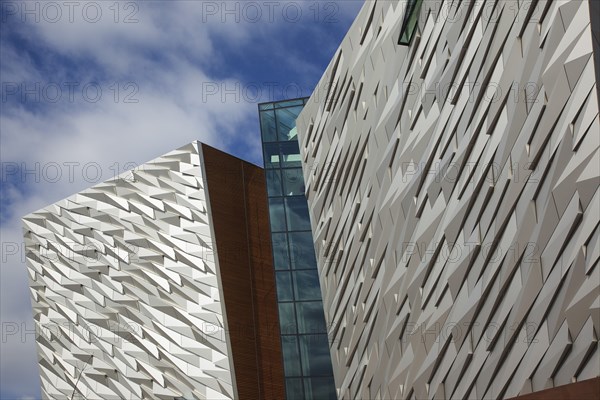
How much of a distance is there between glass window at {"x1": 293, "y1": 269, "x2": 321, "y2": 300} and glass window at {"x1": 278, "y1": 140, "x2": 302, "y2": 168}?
4083 mm

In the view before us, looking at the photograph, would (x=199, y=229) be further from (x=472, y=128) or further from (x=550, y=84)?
(x=550, y=84)

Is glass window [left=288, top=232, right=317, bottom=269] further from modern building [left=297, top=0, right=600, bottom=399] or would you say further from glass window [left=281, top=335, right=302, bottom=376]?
modern building [left=297, top=0, right=600, bottom=399]

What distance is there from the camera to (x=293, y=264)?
31000 millimetres

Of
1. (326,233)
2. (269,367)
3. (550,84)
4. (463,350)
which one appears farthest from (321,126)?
(550,84)

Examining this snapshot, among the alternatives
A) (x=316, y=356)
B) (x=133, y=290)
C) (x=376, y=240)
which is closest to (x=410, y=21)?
(x=376, y=240)

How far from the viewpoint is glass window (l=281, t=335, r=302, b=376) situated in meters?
29.8

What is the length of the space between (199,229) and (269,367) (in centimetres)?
546

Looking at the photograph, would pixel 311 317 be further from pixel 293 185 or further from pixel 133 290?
pixel 133 290

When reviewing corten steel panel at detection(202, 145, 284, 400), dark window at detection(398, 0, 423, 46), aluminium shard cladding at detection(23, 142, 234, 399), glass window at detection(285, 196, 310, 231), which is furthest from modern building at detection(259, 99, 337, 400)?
dark window at detection(398, 0, 423, 46)

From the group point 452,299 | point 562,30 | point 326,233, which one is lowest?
point 452,299

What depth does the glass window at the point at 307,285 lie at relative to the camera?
3066cm

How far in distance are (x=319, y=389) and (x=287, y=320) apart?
2.69 meters

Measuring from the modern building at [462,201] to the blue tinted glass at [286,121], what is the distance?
5812 mm

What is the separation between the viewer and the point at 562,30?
13406mm
